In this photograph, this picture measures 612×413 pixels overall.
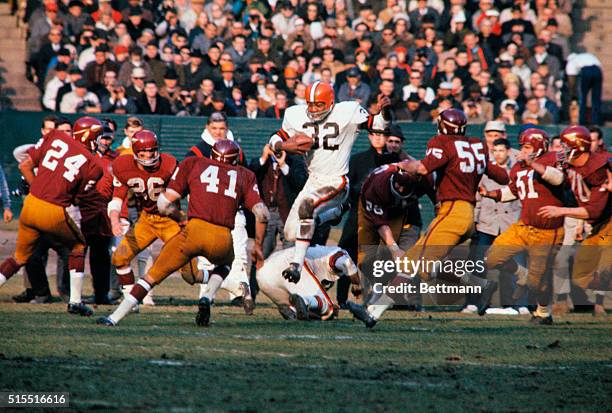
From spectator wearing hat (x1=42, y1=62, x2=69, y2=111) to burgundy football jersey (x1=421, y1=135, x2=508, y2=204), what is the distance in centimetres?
983

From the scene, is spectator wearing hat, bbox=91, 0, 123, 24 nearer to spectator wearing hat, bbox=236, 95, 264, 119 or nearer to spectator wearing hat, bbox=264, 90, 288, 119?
spectator wearing hat, bbox=236, 95, 264, 119

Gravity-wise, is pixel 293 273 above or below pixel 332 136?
below

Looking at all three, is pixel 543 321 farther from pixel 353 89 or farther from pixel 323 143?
pixel 353 89

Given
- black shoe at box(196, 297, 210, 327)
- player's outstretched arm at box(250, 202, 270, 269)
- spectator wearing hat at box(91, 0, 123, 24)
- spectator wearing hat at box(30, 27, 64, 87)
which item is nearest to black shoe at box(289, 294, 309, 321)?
player's outstretched arm at box(250, 202, 270, 269)

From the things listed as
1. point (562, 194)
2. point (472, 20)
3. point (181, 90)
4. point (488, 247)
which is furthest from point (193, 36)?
point (562, 194)

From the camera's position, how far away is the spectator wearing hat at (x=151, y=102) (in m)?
18.8

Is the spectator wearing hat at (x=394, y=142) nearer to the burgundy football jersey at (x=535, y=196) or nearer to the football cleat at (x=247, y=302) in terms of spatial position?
the burgundy football jersey at (x=535, y=196)

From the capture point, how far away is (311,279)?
11016 mm

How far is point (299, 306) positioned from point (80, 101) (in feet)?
30.9

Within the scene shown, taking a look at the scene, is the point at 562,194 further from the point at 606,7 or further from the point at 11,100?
the point at 606,7

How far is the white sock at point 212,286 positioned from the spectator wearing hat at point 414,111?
945 centimetres

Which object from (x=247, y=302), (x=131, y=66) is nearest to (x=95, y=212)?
(x=247, y=302)

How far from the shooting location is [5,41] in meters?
22.8

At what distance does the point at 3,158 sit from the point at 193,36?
403cm
